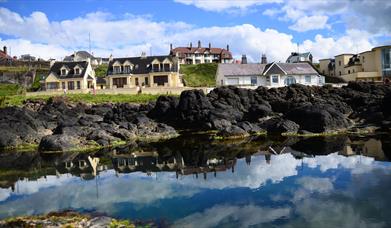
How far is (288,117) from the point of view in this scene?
5578 cm

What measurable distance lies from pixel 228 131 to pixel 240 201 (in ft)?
89.8

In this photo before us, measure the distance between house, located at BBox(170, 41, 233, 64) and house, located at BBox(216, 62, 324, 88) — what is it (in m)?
44.1

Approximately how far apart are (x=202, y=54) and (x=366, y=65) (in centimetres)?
5685

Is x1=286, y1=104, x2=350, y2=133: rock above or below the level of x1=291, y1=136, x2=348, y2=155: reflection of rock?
above

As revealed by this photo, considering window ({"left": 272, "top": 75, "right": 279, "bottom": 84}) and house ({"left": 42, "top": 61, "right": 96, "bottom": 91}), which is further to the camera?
house ({"left": 42, "top": 61, "right": 96, "bottom": 91})

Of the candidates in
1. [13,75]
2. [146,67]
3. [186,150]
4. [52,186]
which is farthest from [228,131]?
[13,75]

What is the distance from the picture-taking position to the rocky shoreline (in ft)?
157

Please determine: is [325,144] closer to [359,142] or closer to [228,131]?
[359,142]

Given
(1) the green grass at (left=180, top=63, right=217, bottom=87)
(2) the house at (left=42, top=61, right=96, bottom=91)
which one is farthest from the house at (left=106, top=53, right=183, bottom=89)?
(1) the green grass at (left=180, top=63, right=217, bottom=87)

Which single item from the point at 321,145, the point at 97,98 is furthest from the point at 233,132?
the point at 97,98

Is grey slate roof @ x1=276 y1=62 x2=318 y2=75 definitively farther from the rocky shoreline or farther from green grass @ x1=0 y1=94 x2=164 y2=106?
green grass @ x1=0 y1=94 x2=164 y2=106

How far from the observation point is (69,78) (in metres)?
88.3

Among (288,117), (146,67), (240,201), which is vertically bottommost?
(240,201)

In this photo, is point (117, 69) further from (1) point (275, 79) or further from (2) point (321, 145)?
(2) point (321, 145)
